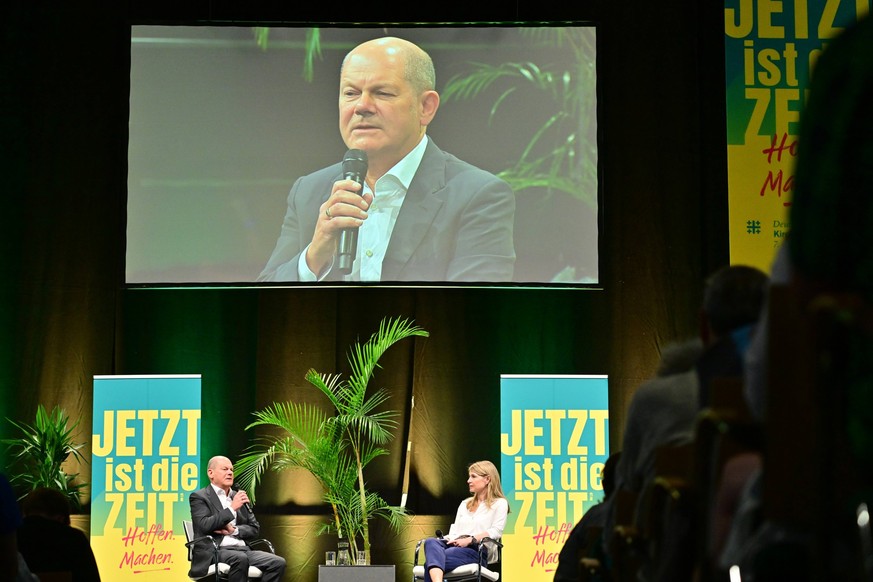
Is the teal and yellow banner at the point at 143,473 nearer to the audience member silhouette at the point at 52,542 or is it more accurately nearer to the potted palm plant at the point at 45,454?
the potted palm plant at the point at 45,454

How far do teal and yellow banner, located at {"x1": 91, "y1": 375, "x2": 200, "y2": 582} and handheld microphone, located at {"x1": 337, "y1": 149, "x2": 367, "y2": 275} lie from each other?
4.31 feet

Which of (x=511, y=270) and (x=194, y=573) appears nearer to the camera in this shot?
(x=194, y=573)

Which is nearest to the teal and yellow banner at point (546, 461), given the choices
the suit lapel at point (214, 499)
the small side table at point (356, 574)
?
the small side table at point (356, 574)

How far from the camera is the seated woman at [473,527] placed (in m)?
6.56

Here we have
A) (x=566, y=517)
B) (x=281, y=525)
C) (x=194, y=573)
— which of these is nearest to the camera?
(x=194, y=573)

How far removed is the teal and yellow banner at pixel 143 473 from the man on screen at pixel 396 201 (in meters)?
1.08

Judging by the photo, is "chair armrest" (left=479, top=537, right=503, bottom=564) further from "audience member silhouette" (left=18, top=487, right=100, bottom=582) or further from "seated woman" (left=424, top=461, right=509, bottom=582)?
"audience member silhouette" (left=18, top=487, right=100, bottom=582)

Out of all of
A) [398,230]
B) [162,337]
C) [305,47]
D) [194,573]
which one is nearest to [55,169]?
[162,337]

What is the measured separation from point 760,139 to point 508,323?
86.5 inches

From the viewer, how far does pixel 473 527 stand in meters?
6.77

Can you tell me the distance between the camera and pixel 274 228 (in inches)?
297

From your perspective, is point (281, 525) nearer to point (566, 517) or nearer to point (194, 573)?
point (194, 573)

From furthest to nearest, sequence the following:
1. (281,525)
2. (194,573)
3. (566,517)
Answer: (281,525) → (566,517) → (194,573)

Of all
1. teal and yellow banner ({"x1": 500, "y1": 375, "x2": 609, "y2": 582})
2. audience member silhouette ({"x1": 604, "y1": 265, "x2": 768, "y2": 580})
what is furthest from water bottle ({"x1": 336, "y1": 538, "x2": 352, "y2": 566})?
audience member silhouette ({"x1": 604, "y1": 265, "x2": 768, "y2": 580})
